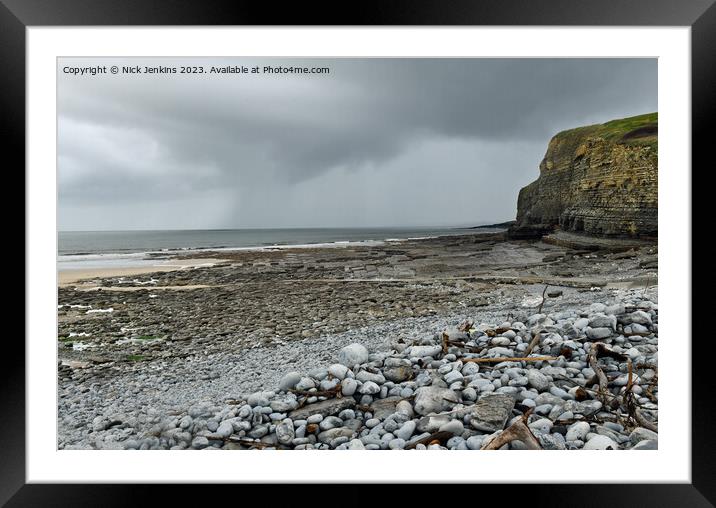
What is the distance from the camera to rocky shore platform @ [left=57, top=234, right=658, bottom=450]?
1.42m

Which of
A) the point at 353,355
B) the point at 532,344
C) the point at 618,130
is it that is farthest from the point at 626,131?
the point at 353,355

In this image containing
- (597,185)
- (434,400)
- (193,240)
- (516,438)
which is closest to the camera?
(516,438)

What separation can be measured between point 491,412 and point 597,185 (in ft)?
4.79

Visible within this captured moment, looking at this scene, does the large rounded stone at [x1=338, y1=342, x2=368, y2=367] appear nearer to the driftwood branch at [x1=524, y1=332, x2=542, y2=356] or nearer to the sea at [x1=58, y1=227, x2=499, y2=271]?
the sea at [x1=58, y1=227, x2=499, y2=271]

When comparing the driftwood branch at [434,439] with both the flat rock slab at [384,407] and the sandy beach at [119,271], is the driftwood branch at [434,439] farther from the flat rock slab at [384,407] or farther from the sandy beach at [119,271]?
the sandy beach at [119,271]

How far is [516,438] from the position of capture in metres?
1.32

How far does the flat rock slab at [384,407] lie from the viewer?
145 cm

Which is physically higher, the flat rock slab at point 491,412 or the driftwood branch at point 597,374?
the driftwood branch at point 597,374

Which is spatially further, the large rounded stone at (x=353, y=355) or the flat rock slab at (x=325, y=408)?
the large rounded stone at (x=353, y=355)

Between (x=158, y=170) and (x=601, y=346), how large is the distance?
7.26ft

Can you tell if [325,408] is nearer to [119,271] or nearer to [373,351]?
[373,351]
